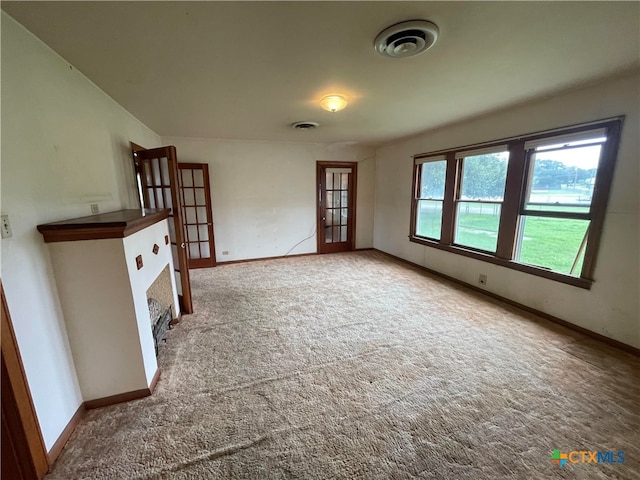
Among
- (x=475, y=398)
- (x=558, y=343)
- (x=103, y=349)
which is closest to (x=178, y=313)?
(x=103, y=349)

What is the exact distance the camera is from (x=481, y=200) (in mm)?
3492

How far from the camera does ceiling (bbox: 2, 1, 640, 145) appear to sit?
1346 mm

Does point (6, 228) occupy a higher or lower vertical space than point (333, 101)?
lower

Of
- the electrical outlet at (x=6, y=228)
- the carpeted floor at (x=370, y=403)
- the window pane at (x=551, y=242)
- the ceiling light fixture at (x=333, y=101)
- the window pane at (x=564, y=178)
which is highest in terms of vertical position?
the ceiling light fixture at (x=333, y=101)

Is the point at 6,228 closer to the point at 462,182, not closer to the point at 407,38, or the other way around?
the point at 407,38

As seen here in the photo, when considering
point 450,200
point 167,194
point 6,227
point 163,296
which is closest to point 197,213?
point 167,194

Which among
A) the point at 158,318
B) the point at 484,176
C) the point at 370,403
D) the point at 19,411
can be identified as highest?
the point at 484,176

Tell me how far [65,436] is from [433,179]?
495 cm

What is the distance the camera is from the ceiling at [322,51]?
1.35 metres

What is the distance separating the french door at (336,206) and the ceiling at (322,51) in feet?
8.11

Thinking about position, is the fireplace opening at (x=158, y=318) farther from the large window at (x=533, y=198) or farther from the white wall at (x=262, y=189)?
the large window at (x=533, y=198)

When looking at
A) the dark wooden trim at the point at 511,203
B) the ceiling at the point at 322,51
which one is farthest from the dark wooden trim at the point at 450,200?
the ceiling at the point at 322,51

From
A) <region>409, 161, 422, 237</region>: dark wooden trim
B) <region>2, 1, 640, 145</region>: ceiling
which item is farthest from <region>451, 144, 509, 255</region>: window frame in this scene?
<region>409, 161, 422, 237</region>: dark wooden trim

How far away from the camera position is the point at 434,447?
142cm
